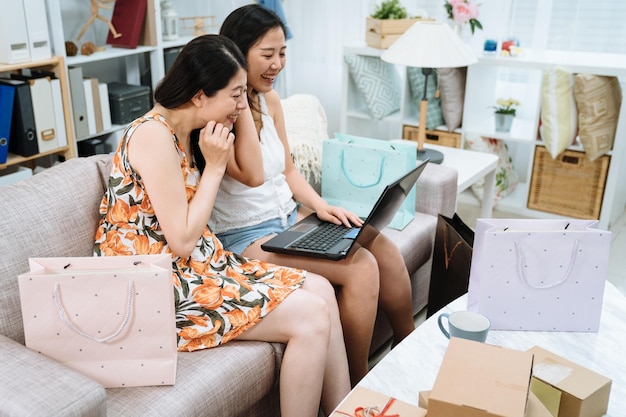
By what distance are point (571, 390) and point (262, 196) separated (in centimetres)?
103

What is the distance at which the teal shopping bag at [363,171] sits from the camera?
208cm

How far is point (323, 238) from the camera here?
1.84m

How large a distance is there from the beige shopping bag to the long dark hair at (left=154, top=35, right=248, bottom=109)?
0.45 m

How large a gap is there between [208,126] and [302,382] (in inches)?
26.0

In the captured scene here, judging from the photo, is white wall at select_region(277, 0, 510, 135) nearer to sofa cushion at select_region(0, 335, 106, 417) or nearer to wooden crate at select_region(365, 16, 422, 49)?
wooden crate at select_region(365, 16, 422, 49)

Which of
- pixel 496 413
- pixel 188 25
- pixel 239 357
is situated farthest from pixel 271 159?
pixel 188 25

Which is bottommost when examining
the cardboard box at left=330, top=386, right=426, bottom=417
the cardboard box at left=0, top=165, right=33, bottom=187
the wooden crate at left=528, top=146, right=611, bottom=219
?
the wooden crate at left=528, top=146, right=611, bottom=219

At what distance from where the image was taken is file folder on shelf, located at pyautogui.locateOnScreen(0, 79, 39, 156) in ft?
8.57

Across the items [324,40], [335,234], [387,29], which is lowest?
[335,234]

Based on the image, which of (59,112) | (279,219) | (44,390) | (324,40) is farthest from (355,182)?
(324,40)

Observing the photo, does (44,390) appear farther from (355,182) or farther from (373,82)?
(373,82)

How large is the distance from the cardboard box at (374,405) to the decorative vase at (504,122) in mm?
2485

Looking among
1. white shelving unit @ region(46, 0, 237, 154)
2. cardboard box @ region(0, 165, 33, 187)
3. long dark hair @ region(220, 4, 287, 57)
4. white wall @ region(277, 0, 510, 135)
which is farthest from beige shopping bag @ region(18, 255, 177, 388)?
white wall @ region(277, 0, 510, 135)

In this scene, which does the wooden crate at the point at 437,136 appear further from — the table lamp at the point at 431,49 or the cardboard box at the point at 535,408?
the cardboard box at the point at 535,408
